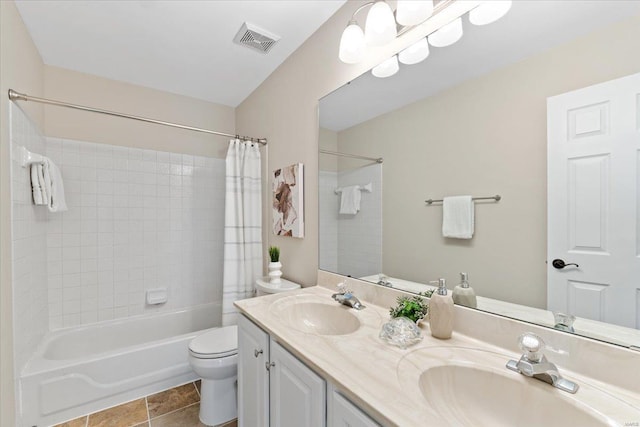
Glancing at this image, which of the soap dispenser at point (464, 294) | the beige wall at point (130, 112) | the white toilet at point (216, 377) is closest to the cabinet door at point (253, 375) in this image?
the white toilet at point (216, 377)

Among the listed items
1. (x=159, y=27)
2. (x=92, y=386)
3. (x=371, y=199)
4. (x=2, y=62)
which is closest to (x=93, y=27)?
(x=159, y=27)

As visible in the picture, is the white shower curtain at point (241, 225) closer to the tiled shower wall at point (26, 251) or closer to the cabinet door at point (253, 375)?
the cabinet door at point (253, 375)

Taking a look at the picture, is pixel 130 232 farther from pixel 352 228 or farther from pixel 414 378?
pixel 414 378

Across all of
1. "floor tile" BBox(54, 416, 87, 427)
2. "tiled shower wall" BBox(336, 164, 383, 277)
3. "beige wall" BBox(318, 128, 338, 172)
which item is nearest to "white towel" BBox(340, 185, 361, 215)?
"tiled shower wall" BBox(336, 164, 383, 277)

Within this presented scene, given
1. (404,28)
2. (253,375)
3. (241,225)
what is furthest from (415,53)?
(241,225)

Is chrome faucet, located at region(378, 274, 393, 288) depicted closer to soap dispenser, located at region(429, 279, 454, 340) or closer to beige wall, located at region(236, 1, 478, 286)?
soap dispenser, located at region(429, 279, 454, 340)

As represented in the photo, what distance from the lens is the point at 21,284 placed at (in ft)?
5.13

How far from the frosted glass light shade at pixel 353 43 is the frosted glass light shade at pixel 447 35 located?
337 mm

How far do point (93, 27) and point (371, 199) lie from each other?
6.98 feet

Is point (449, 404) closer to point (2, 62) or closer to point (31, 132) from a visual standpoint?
point (2, 62)

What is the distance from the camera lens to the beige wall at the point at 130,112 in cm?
221

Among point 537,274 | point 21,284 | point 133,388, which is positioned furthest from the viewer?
point 133,388

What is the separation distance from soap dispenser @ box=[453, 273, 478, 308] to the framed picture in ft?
3.67

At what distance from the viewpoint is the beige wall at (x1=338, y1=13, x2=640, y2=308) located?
776mm
